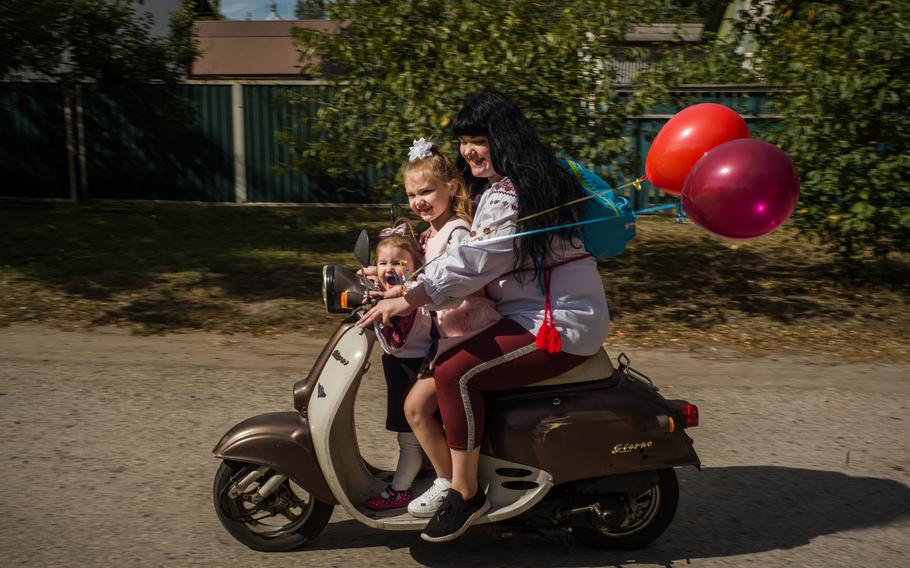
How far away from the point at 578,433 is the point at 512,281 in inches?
25.6

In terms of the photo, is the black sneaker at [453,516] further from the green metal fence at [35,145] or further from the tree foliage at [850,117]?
the green metal fence at [35,145]

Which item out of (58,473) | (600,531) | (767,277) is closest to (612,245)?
(600,531)

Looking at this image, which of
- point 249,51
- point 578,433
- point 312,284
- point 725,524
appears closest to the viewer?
point 578,433

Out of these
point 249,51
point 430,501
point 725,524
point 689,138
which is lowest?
point 725,524

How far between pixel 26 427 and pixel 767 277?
7050mm

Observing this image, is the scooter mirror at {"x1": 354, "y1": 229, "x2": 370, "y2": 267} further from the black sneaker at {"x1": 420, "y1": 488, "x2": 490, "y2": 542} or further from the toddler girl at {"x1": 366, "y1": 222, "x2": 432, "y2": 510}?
the black sneaker at {"x1": 420, "y1": 488, "x2": 490, "y2": 542}

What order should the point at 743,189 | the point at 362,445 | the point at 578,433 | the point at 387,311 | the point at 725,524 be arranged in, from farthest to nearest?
the point at 362,445 < the point at 725,524 < the point at 578,433 < the point at 387,311 < the point at 743,189

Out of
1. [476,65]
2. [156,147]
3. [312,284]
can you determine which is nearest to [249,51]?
[156,147]

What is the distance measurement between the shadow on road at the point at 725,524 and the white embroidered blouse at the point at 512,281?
910 mm

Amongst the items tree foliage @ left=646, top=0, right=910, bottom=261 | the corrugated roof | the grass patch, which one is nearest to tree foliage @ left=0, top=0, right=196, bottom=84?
the grass patch

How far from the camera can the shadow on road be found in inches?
145

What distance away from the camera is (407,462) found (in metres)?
3.72

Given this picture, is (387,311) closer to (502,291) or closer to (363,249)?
(363,249)

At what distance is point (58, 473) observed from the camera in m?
4.39
